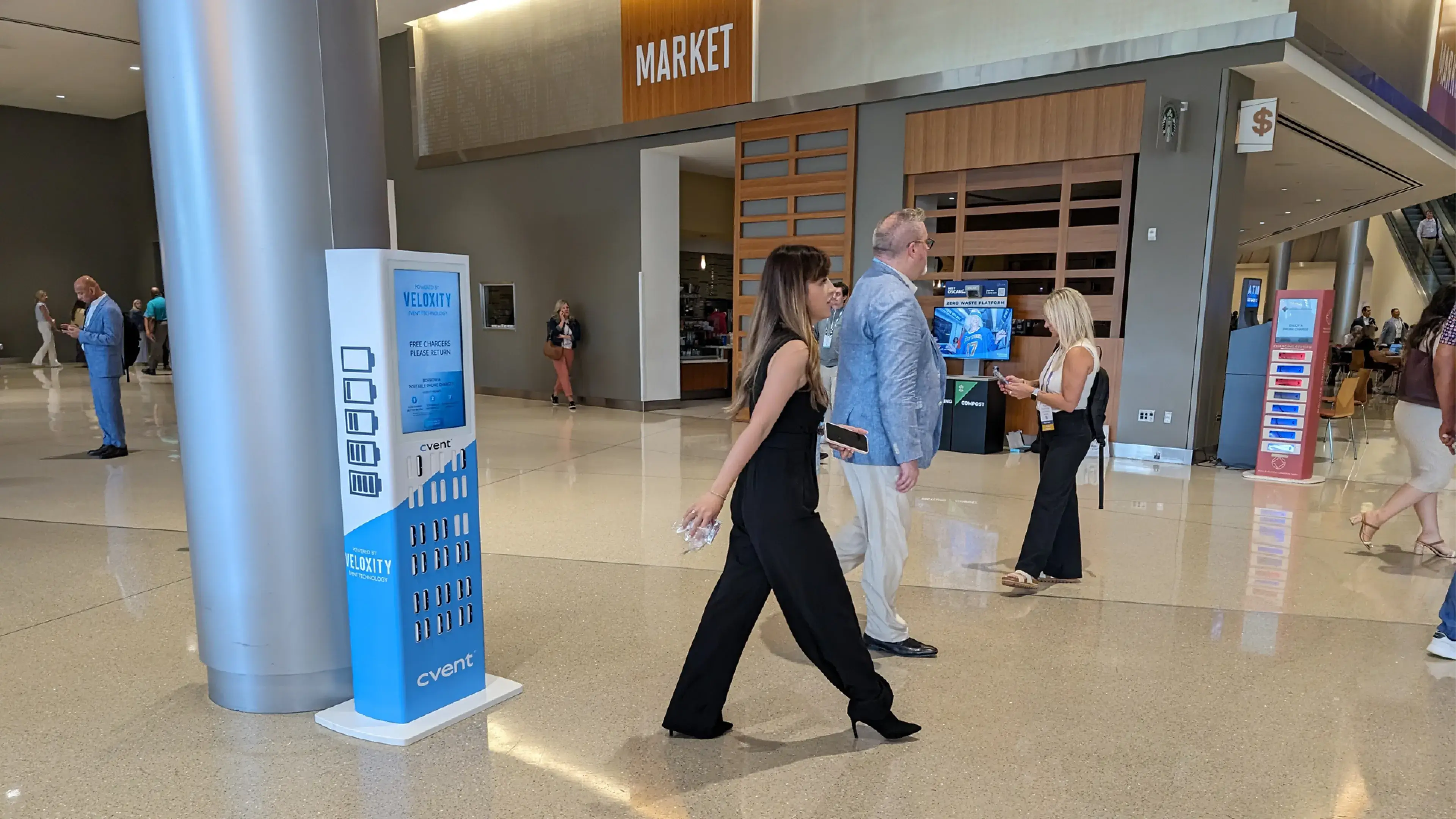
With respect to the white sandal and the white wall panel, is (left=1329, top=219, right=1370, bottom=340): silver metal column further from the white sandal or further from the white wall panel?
the white sandal

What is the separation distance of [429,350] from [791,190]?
8096 mm

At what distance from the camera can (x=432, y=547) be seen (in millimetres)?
2777

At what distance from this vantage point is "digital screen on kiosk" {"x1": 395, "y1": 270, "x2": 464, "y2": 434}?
8.67 ft

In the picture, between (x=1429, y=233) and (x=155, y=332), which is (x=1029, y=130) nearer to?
(x=1429, y=233)

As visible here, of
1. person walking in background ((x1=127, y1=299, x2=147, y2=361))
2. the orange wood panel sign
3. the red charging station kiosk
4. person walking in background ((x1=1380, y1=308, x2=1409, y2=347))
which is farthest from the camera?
person walking in background ((x1=1380, y1=308, x2=1409, y2=347))

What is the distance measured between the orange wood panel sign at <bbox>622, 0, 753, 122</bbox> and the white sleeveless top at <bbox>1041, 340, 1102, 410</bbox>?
23.5ft

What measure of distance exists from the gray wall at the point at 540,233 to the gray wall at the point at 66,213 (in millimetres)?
9036

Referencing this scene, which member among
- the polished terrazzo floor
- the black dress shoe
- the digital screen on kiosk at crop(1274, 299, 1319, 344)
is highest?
the digital screen on kiosk at crop(1274, 299, 1319, 344)

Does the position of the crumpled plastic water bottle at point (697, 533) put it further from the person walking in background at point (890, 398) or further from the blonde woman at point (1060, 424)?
the blonde woman at point (1060, 424)

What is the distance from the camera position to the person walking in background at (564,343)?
1227 centimetres

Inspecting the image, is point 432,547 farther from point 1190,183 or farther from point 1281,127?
point 1281,127

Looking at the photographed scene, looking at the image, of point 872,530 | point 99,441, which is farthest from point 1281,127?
point 99,441

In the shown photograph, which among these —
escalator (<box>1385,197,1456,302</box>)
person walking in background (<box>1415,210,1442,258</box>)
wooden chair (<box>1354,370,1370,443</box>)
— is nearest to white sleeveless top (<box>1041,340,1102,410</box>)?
wooden chair (<box>1354,370,1370,443</box>)

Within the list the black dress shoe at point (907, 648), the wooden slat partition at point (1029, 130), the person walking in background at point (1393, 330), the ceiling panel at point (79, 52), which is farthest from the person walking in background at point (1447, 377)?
the person walking in background at point (1393, 330)
